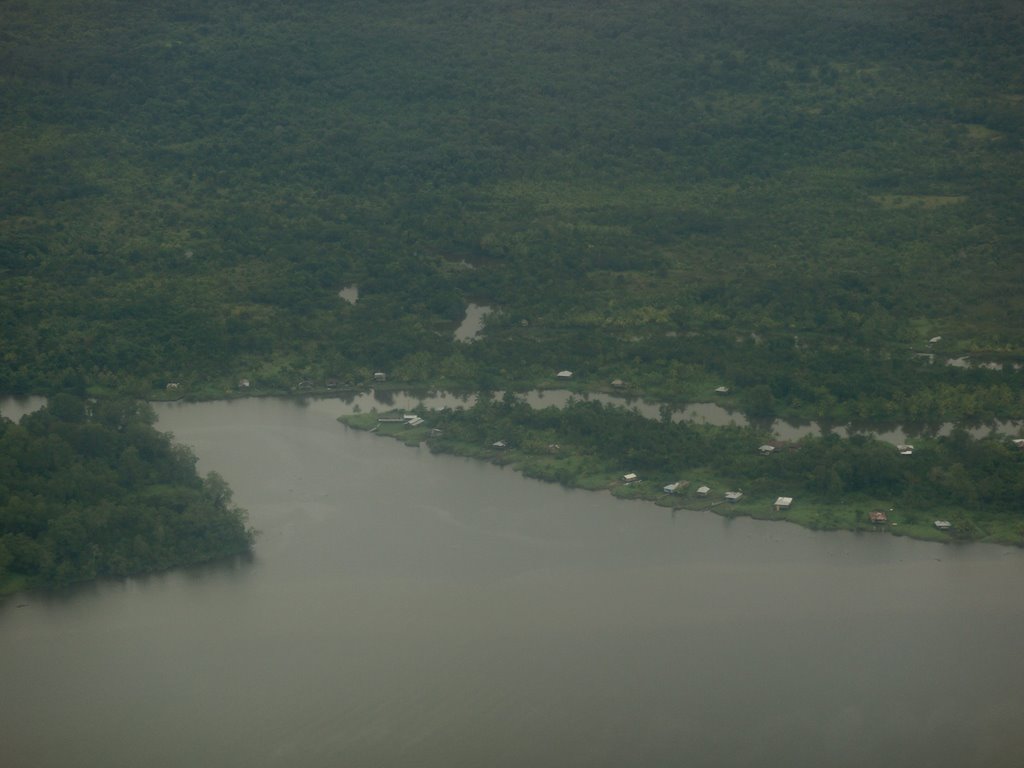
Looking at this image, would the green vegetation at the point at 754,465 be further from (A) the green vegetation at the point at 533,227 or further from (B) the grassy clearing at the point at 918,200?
(B) the grassy clearing at the point at 918,200

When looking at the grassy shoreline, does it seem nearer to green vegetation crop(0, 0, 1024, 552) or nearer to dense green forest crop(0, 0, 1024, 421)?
green vegetation crop(0, 0, 1024, 552)

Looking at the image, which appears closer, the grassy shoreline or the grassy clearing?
the grassy shoreline

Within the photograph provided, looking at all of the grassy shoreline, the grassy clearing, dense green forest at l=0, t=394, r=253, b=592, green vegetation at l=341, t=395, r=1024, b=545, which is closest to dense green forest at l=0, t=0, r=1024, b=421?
the grassy clearing

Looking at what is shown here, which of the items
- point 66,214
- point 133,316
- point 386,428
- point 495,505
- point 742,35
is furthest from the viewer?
point 742,35

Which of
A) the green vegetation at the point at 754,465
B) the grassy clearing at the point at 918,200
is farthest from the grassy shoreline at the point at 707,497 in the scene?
the grassy clearing at the point at 918,200

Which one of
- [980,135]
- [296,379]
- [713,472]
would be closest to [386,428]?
[296,379]

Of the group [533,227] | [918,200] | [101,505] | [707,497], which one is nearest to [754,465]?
[707,497]

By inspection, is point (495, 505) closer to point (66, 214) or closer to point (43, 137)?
point (66, 214)
